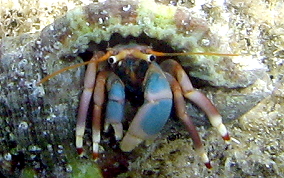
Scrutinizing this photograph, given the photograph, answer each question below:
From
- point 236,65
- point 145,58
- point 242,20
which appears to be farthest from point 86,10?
point 242,20

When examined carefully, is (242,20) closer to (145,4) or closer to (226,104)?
(226,104)

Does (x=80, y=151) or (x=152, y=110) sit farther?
(x=80, y=151)

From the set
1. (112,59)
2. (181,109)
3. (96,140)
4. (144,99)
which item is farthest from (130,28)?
(96,140)

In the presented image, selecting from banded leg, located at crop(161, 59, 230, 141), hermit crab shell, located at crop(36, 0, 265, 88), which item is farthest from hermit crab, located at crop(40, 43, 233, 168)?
hermit crab shell, located at crop(36, 0, 265, 88)

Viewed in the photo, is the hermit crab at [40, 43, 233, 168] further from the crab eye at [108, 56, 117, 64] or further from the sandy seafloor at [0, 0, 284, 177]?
the sandy seafloor at [0, 0, 284, 177]

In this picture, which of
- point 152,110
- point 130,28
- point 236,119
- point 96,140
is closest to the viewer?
point 130,28

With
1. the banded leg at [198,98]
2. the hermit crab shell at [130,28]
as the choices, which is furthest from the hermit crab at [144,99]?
the hermit crab shell at [130,28]

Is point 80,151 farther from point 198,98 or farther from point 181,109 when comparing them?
point 198,98

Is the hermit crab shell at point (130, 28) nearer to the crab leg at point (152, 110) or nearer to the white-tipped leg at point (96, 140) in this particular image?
the crab leg at point (152, 110)
